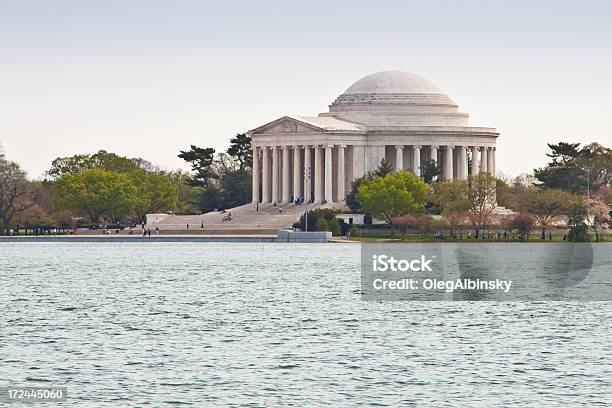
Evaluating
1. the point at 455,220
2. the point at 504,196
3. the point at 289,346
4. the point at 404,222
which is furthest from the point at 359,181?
the point at 289,346

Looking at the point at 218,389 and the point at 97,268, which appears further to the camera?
the point at 97,268

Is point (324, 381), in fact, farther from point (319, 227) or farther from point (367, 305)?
point (319, 227)

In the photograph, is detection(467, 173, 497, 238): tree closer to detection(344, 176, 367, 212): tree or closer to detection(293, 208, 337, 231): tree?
detection(293, 208, 337, 231): tree

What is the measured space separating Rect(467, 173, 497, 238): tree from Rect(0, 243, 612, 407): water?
218 ft

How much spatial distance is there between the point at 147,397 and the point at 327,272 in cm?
6568

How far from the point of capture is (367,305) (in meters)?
85.2

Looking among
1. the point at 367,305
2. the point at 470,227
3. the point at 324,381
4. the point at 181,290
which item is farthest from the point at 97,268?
the point at 324,381

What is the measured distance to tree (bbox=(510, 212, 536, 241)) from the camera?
167 m

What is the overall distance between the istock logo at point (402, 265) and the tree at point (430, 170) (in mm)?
65099

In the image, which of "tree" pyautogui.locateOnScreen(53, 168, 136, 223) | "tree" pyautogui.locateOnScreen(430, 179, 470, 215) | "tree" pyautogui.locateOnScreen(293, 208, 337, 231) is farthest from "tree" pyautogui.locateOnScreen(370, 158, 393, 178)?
"tree" pyautogui.locateOnScreen(53, 168, 136, 223)

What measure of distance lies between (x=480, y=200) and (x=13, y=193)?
175 ft

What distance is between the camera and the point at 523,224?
6570 inches

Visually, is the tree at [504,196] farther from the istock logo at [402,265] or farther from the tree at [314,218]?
the istock logo at [402,265]

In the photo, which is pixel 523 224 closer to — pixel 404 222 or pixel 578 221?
pixel 578 221
